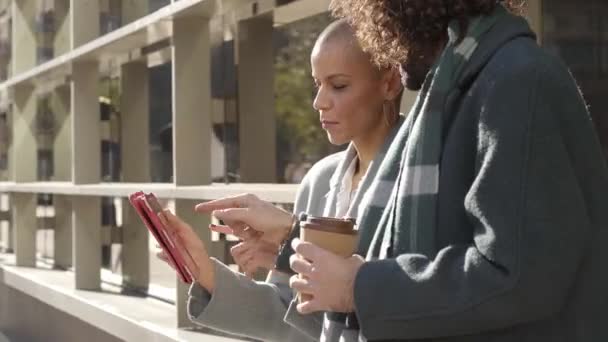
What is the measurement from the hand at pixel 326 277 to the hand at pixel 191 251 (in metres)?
0.44

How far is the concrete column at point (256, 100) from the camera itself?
3.43m

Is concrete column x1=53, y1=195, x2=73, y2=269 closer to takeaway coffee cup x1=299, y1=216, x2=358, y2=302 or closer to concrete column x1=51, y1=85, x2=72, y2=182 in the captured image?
concrete column x1=51, y1=85, x2=72, y2=182

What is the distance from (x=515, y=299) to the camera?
3.98ft

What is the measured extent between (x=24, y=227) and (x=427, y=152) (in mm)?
5142

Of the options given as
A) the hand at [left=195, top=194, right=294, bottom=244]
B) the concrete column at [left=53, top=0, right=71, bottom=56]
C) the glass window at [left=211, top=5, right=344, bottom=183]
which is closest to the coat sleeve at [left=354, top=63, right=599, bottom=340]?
the hand at [left=195, top=194, right=294, bottom=244]

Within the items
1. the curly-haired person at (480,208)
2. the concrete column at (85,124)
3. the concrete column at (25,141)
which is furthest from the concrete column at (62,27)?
the curly-haired person at (480,208)

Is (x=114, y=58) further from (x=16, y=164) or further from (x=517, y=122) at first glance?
(x=517, y=122)

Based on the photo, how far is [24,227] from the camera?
6.15 m

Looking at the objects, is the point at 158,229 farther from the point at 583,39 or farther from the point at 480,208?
the point at 583,39

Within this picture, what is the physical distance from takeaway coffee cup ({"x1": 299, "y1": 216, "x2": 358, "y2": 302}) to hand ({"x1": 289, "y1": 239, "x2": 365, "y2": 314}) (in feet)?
0.13

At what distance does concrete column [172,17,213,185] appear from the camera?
3434 mm

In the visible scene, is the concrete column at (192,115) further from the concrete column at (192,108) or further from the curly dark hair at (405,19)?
the curly dark hair at (405,19)

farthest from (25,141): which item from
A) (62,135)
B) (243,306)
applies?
(243,306)

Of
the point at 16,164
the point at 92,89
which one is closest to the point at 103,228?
the point at 92,89
